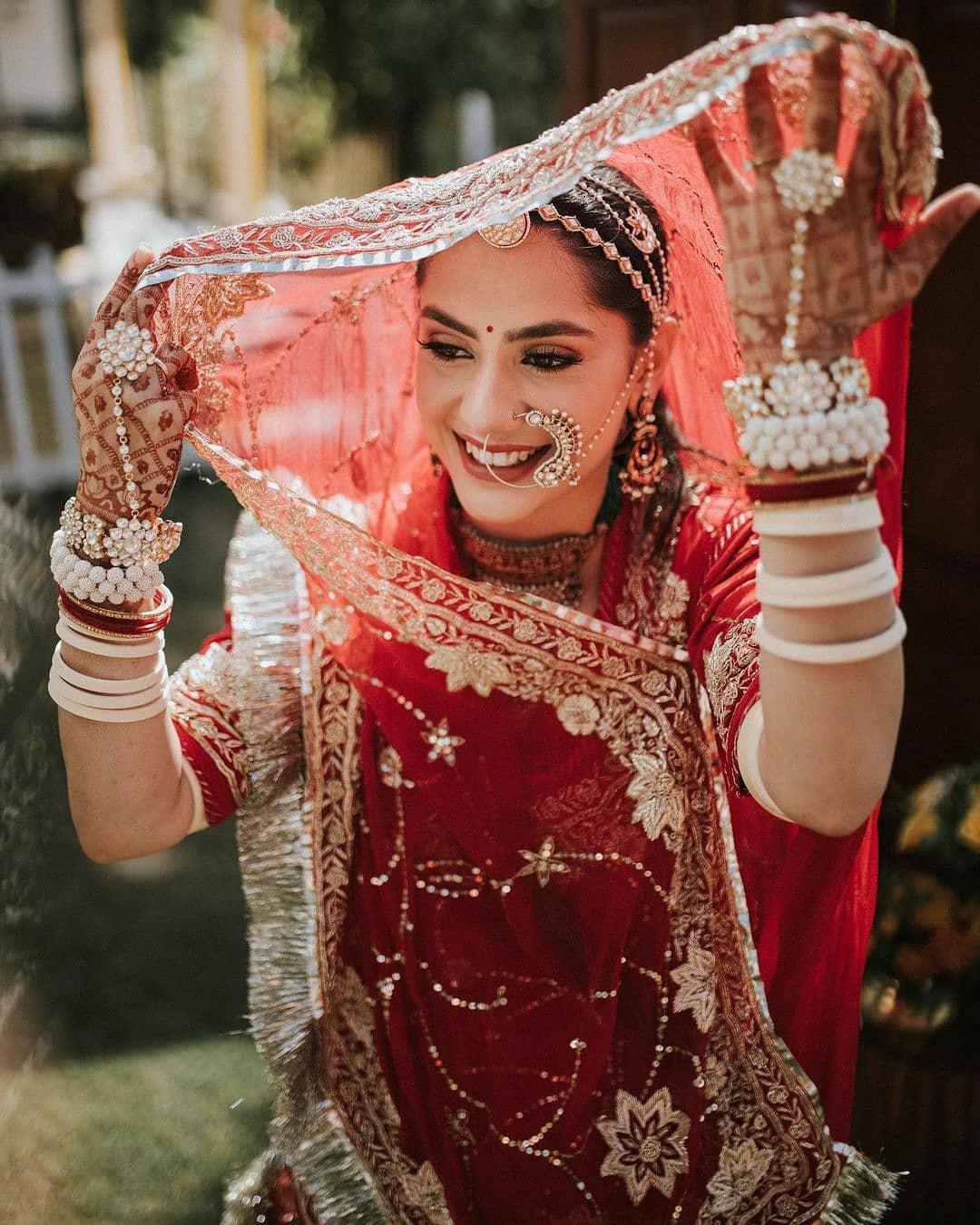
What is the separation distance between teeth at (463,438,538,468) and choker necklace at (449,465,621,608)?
0.56 ft

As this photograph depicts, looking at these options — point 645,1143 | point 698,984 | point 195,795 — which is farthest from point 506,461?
point 645,1143

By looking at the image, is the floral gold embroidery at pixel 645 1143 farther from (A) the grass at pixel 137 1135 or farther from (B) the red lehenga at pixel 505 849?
(A) the grass at pixel 137 1135

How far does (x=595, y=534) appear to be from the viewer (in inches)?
60.6

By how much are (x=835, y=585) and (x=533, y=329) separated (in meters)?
0.51

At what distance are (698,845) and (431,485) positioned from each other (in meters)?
0.59

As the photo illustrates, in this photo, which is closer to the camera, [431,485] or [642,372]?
[642,372]

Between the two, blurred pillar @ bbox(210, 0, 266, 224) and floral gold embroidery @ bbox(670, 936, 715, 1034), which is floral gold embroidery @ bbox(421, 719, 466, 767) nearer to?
floral gold embroidery @ bbox(670, 936, 715, 1034)

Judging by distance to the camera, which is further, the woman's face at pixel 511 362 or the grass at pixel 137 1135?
the grass at pixel 137 1135

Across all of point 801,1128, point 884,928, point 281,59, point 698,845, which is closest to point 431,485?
point 698,845

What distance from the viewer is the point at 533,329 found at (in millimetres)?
1307

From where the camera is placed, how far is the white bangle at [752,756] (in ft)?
3.71

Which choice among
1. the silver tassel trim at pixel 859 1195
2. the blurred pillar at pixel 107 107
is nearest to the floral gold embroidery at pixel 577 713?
the silver tassel trim at pixel 859 1195

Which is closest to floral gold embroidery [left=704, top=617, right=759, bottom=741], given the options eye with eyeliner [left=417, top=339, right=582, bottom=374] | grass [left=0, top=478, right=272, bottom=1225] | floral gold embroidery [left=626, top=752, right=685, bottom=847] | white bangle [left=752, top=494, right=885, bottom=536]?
floral gold embroidery [left=626, top=752, right=685, bottom=847]

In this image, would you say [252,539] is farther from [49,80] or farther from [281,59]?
[281,59]
